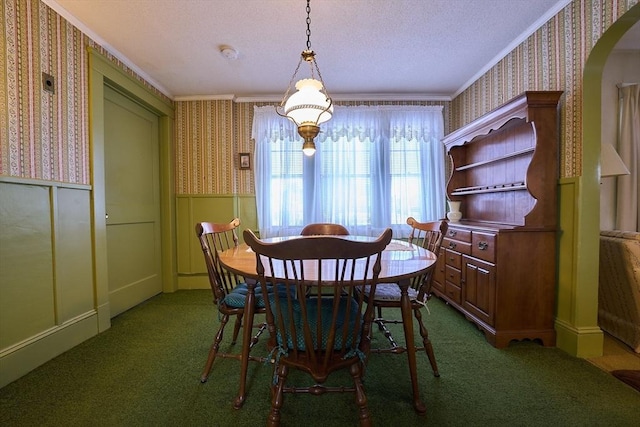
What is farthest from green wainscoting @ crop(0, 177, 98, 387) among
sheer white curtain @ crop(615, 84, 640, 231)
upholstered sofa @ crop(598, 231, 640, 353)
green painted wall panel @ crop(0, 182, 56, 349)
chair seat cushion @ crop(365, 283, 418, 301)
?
sheer white curtain @ crop(615, 84, 640, 231)

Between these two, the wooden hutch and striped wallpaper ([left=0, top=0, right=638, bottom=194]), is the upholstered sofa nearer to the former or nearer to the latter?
the wooden hutch

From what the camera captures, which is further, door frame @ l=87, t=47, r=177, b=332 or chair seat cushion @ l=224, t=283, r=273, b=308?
door frame @ l=87, t=47, r=177, b=332

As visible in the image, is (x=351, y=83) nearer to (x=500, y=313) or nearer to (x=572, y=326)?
(x=500, y=313)

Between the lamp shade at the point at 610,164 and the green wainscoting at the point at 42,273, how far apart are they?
395cm

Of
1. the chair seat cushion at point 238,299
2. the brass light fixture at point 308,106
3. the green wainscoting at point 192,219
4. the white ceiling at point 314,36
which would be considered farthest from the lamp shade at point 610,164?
the green wainscoting at point 192,219

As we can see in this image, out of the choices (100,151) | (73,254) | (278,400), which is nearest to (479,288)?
(278,400)

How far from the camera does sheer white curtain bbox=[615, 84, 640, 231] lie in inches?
102

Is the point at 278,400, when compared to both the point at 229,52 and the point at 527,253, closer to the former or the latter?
the point at 527,253

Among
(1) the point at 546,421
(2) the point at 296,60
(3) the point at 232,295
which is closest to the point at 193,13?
(2) the point at 296,60

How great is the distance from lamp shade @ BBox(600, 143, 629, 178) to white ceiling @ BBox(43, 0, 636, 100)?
1105mm

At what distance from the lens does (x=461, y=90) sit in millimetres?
3213

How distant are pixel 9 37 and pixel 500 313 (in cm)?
359

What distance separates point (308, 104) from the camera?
1572mm

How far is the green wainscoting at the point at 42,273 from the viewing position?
162 centimetres
